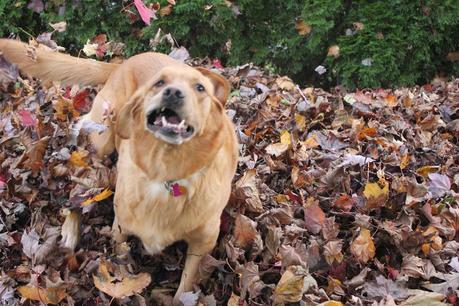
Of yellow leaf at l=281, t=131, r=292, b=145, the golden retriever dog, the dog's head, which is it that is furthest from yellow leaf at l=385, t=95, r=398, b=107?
the dog's head

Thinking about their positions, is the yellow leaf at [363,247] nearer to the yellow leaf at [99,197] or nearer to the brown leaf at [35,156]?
the yellow leaf at [99,197]

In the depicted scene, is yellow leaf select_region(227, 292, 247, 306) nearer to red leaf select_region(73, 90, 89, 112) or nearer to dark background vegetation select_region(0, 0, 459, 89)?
red leaf select_region(73, 90, 89, 112)

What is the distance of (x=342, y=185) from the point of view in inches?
139

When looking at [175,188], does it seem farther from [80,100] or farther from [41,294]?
[80,100]

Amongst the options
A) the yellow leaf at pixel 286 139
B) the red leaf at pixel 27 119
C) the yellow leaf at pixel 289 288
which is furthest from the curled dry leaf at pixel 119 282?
the yellow leaf at pixel 286 139

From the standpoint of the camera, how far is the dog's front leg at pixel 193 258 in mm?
2902

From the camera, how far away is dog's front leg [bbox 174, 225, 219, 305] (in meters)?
2.90

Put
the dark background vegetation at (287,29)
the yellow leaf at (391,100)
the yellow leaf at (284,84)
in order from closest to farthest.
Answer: the yellow leaf at (391,100)
the yellow leaf at (284,84)
the dark background vegetation at (287,29)

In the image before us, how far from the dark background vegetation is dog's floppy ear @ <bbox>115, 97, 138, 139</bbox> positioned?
3.43 meters

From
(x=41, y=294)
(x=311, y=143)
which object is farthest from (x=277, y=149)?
(x=41, y=294)

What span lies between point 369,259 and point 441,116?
1.93m

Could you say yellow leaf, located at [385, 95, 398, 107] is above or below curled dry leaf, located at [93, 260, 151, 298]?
below

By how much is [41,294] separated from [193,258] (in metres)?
0.75

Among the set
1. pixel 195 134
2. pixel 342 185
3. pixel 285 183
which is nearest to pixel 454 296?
pixel 342 185
